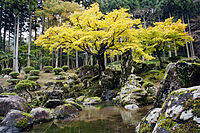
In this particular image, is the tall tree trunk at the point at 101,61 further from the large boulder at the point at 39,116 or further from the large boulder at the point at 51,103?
the large boulder at the point at 39,116

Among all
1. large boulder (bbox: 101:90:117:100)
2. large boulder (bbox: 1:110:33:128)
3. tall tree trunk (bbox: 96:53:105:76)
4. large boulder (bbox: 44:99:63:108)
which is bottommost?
large boulder (bbox: 101:90:117:100)

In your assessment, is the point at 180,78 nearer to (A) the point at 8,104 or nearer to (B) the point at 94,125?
(B) the point at 94,125

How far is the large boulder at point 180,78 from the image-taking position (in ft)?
11.6

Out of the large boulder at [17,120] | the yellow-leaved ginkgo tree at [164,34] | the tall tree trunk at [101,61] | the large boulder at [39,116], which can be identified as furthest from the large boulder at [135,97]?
the yellow-leaved ginkgo tree at [164,34]

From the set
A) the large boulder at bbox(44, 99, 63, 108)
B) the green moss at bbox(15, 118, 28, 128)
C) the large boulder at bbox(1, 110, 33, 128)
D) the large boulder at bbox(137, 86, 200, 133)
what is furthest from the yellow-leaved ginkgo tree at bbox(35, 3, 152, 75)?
the large boulder at bbox(137, 86, 200, 133)

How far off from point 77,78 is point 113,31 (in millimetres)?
7769

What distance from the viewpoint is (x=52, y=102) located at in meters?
8.04

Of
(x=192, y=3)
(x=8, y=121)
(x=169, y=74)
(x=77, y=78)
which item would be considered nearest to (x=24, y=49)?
(x=77, y=78)

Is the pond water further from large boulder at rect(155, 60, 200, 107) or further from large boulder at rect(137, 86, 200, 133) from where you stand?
large boulder at rect(137, 86, 200, 133)

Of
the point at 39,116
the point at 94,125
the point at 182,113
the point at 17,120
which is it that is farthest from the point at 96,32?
the point at 182,113

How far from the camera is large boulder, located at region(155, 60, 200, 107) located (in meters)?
3.54

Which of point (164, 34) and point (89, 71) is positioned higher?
point (164, 34)

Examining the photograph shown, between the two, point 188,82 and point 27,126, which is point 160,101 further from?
point 27,126

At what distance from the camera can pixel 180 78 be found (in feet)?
11.7
